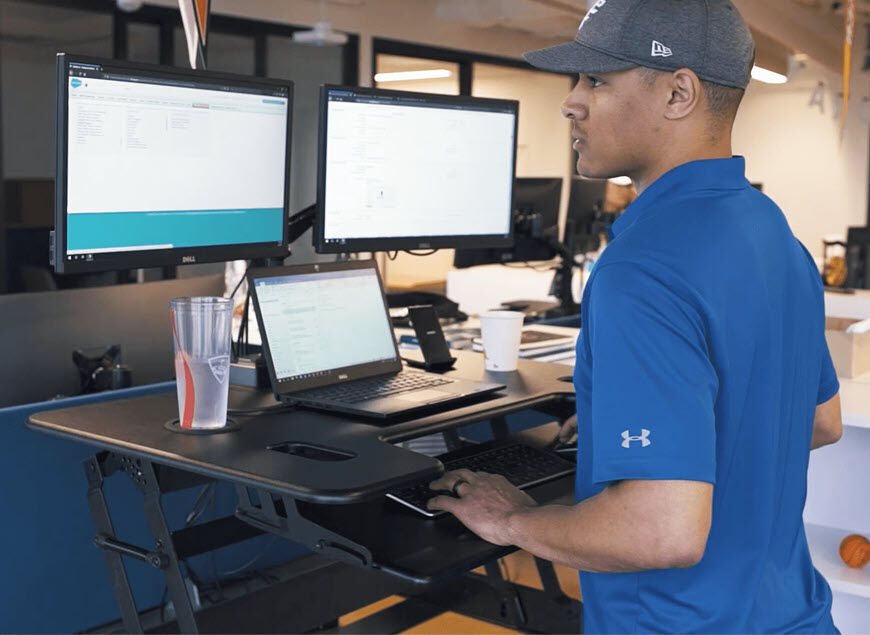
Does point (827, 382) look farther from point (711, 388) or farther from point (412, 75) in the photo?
point (412, 75)

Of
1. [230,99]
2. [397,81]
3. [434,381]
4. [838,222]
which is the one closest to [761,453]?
[434,381]

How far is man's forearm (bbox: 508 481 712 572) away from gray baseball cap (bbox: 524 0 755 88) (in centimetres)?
47

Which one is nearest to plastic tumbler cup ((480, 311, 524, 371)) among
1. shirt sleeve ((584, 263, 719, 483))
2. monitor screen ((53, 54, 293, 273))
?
monitor screen ((53, 54, 293, 273))

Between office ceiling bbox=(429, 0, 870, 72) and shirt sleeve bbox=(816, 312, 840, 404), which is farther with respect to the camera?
office ceiling bbox=(429, 0, 870, 72)

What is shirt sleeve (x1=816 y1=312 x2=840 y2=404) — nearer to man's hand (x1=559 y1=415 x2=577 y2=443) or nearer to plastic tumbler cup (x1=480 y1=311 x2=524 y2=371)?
A: man's hand (x1=559 y1=415 x2=577 y2=443)

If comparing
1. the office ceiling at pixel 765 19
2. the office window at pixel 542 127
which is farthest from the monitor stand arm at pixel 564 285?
the office window at pixel 542 127

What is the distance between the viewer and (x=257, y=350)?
223 cm

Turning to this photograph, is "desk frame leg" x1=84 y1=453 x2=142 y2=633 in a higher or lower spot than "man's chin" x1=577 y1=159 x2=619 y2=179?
lower

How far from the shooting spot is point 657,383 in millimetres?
1062

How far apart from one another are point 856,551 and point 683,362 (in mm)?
1135

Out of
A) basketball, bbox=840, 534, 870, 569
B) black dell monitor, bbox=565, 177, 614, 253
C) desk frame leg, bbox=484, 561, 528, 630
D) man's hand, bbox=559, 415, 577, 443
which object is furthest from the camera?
black dell monitor, bbox=565, 177, 614, 253

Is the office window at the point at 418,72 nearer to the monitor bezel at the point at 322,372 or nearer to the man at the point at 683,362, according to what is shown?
the monitor bezel at the point at 322,372

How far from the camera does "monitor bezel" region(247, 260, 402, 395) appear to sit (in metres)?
1.63

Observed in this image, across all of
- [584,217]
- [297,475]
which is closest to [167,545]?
[297,475]
